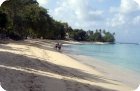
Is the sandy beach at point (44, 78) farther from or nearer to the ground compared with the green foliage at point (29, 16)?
nearer to the ground

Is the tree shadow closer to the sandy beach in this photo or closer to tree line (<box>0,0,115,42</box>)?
the sandy beach

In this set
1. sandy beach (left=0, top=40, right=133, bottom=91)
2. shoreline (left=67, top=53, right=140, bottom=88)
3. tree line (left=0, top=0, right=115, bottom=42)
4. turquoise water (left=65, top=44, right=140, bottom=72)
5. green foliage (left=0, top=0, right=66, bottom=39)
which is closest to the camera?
green foliage (left=0, top=0, right=66, bottom=39)

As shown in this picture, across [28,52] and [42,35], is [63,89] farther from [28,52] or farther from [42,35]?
Answer: [28,52]

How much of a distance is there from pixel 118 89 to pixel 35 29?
7.20m

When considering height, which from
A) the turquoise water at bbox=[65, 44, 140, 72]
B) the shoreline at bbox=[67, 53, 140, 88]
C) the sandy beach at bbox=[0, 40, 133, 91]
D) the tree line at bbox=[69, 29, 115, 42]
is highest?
the tree line at bbox=[69, 29, 115, 42]

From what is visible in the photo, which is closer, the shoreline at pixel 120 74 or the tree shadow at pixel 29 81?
the tree shadow at pixel 29 81

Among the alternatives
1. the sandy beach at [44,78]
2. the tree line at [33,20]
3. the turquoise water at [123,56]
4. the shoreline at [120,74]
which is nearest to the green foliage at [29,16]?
the tree line at [33,20]

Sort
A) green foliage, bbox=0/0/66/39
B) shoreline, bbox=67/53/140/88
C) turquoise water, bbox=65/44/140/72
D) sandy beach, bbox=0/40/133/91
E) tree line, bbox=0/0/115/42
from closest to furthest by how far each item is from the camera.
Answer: green foliage, bbox=0/0/66/39 → tree line, bbox=0/0/115/42 → sandy beach, bbox=0/40/133/91 → shoreline, bbox=67/53/140/88 → turquoise water, bbox=65/44/140/72

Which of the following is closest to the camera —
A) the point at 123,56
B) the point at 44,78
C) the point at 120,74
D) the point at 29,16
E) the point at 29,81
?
the point at 29,81

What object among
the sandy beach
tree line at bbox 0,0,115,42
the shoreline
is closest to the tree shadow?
the sandy beach

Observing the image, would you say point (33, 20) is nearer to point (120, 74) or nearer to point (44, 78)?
point (44, 78)

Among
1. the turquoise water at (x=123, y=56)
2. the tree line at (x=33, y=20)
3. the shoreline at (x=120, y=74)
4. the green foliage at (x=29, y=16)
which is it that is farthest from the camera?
the turquoise water at (x=123, y=56)

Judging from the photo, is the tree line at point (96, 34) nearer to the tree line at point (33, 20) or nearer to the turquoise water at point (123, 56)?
the tree line at point (33, 20)

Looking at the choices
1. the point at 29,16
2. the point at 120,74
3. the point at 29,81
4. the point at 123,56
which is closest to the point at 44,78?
the point at 29,81
